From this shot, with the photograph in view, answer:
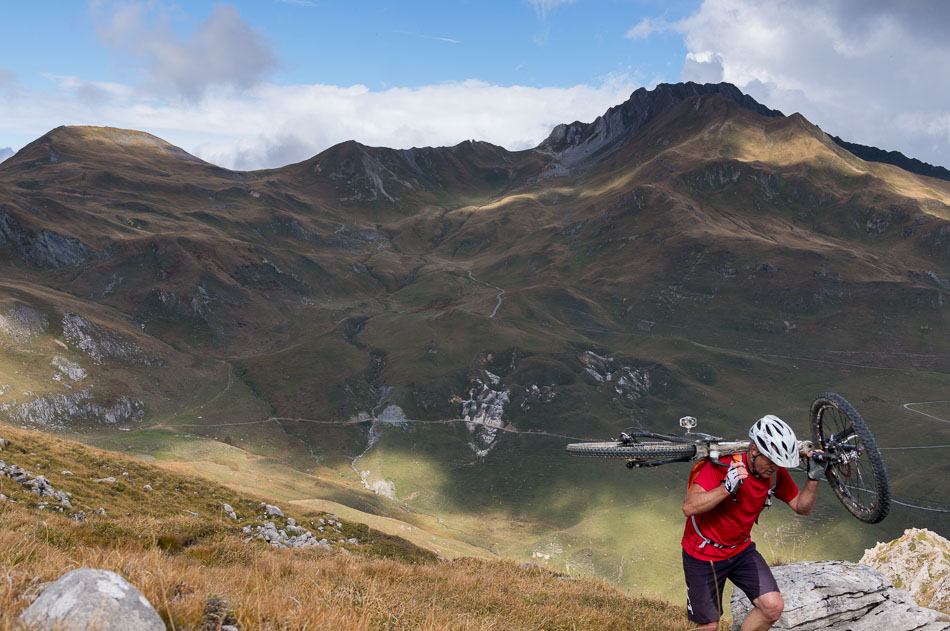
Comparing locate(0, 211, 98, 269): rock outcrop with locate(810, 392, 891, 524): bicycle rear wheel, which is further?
locate(0, 211, 98, 269): rock outcrop

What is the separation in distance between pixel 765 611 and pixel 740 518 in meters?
1.41

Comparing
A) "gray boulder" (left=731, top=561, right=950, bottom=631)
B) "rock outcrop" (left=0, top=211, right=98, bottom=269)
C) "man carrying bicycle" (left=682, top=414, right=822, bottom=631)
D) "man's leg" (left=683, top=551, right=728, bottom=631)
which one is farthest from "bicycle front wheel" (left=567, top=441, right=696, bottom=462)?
"rock outcrop" (left=0, top=211, right=98, bottom=269)

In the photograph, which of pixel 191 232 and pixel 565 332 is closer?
pixel 565 332

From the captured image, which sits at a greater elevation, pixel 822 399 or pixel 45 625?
pixel 822 399

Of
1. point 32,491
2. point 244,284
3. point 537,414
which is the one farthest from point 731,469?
point 244,284

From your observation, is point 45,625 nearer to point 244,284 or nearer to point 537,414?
point 537,414

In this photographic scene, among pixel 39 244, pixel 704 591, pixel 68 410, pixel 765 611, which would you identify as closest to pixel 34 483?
pixel 704 591

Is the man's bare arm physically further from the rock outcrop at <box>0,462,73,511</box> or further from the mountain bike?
the rock outcrop at <box>0,462,73,511</box>

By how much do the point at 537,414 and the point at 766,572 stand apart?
127m

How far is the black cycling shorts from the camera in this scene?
7762mm

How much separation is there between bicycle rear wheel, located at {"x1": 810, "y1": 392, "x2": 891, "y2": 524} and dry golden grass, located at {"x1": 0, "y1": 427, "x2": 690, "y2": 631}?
4.17 meters

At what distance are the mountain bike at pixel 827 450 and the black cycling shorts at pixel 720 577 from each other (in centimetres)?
154

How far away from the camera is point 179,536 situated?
13.5m

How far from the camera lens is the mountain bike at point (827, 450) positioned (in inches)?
321
